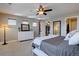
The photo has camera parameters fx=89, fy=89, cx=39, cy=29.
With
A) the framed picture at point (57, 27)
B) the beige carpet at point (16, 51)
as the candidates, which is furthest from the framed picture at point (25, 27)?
the beige carpet at point (16, 51)

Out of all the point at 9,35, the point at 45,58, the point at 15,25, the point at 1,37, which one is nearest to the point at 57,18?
the point at 15,25

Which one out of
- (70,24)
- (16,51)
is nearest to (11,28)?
(16,51)

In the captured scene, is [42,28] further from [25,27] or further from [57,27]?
[25,27]

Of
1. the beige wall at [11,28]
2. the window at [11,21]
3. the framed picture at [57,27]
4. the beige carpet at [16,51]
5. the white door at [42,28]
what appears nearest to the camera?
the beige carpet at [16,51]

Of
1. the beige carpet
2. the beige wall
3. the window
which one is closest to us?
the beige carpet

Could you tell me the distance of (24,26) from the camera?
7777 mm

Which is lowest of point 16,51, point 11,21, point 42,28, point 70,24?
point 16,51

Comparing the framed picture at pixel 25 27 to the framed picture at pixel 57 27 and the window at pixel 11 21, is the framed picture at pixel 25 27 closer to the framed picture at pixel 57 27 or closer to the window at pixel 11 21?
the window at pixel 11 21

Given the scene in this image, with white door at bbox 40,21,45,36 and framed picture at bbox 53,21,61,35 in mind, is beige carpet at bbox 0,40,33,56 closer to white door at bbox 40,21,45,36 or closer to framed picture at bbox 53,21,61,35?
framed picture at bbox 53,21,61,35

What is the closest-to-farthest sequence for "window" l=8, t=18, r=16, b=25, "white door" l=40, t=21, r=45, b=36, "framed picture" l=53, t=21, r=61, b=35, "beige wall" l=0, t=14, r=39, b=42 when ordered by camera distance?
"beige wall" l=0, t=14, r=39, b=42, "window" l=8, t=18, r=16, b=25, "framed picture" l=53, t=21, r=61, b=35, "white door" l=40, t=21, r=45, b=36

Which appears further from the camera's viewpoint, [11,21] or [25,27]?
[25,27]

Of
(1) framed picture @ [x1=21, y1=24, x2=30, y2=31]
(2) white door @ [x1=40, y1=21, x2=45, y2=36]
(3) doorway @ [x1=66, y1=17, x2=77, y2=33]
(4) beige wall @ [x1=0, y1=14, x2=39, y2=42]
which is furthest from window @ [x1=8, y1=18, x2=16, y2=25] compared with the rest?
(3) doorway @ [x1=66, y1=17, x2=77, y2=33]

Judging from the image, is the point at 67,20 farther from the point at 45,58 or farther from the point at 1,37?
the point at 45,58

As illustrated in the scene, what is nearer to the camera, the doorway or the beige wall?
the beige wall
